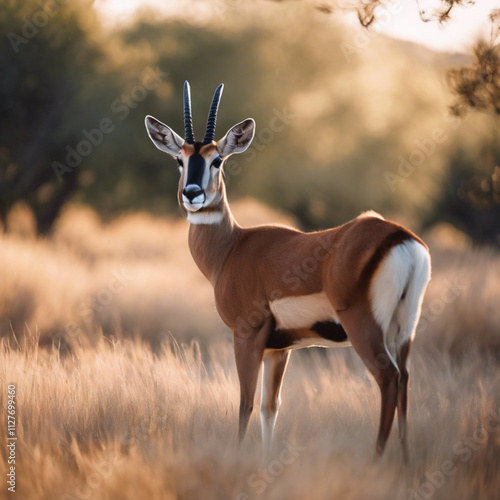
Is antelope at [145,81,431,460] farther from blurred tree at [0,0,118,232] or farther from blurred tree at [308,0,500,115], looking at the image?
blurred tree at [0,0,118,232]

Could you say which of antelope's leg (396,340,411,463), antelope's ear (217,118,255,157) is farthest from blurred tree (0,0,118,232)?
antelope's leg (396,340,411,463)

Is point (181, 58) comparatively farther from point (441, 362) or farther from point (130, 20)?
point (441, 362)

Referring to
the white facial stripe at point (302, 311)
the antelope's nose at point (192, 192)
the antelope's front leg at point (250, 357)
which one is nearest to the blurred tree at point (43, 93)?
the antelope's nose at point (192, 192)

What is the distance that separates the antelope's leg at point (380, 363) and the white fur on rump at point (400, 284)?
0.24 feet

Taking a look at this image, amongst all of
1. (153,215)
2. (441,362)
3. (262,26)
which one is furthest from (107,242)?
(441,362)

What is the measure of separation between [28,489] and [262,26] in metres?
22.5

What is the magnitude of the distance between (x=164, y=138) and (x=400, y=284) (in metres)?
3.03

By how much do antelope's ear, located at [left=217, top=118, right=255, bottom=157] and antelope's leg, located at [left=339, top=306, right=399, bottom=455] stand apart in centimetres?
216

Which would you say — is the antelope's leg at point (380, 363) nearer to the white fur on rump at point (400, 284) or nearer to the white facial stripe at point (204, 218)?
the white fur on rump at point (400, 284)

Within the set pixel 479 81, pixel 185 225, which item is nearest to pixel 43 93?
pixel 185 225

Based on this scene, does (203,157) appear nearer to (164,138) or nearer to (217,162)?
(217,162)

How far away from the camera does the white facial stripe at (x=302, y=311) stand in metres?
5.14

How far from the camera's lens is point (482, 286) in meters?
10.1

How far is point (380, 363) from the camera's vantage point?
4.79 meters
